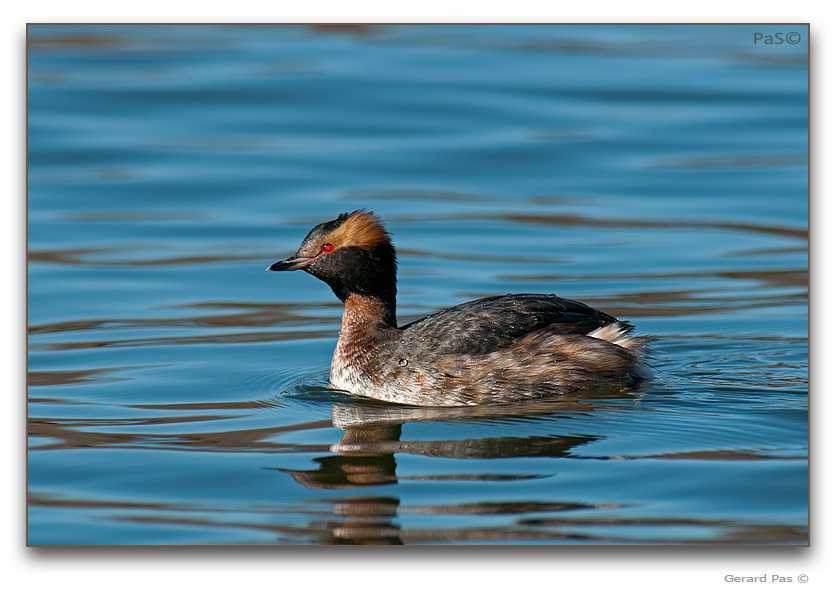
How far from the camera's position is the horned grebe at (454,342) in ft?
26.7

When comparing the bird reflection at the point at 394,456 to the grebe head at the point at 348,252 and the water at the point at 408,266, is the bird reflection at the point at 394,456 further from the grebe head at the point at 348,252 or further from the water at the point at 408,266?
the grebe head at the point at 348,252

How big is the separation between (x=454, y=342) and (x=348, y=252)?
97 centimetres

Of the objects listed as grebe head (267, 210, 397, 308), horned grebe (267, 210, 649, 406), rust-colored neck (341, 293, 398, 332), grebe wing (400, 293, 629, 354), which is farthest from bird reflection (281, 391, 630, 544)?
grebe head (267, 210, 397, 308)

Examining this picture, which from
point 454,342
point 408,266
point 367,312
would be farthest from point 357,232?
point 408,266

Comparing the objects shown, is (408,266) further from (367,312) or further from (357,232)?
(357,232)

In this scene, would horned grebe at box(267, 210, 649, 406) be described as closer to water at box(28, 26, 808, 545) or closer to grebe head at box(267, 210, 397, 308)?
grebe head at box(267, 210, 397, 308)

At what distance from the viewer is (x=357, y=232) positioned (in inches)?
333

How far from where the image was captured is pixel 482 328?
27.1ft

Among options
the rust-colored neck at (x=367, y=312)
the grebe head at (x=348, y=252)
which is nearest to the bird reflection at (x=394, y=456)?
the rust-colored neck at (x=367, y=312)

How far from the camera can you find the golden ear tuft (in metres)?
8.45

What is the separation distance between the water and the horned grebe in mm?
242

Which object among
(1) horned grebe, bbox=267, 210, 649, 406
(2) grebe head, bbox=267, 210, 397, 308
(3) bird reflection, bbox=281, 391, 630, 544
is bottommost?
(3) bird reflection, bbox=281, 391, 630, 544
